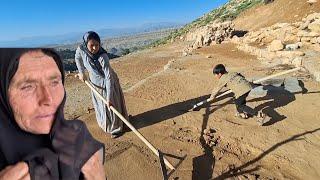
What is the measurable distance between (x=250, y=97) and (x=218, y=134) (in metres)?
2.09

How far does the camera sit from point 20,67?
1.45m

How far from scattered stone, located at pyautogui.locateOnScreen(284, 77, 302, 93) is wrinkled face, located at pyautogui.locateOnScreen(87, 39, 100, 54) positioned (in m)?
4.34

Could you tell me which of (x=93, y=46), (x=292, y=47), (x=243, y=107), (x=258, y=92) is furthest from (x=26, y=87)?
(x=292, y=47)

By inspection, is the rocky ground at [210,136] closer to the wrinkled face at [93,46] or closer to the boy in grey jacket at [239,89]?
the boy in grey jacket at [239,89]

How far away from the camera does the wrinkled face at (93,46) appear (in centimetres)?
574

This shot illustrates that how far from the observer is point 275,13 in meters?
21.7

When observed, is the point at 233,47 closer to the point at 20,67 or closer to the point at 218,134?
the point at 218,134

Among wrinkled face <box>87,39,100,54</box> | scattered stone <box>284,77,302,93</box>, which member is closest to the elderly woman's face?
wrinkled face <box>87,39,100,54</box>

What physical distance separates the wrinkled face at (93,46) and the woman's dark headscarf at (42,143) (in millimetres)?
4260

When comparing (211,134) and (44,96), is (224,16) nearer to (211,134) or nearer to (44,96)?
(211,134)

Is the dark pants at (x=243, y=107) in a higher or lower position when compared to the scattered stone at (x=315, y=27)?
lower

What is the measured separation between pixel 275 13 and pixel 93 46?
17785mm

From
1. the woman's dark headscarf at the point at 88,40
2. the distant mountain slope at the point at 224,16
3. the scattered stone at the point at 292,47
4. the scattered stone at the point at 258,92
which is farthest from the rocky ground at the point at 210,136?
the distant mountain slope at the point at 224,16

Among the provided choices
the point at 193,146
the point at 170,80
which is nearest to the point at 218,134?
the point at 193,146
